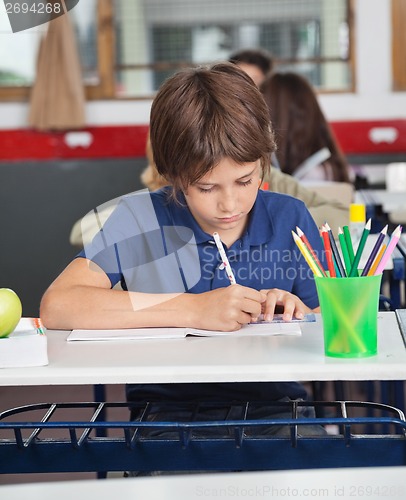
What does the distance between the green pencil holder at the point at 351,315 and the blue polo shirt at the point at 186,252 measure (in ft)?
1.31

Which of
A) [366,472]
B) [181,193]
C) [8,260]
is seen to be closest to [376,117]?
[8,260]

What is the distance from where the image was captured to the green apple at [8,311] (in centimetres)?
138

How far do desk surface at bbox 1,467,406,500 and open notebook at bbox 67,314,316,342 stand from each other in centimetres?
65

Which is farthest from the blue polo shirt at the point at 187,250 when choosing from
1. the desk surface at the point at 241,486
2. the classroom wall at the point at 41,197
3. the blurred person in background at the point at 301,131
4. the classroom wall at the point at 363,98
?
the classroom wall at the point at 41,197

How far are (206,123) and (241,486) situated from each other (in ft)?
3.02

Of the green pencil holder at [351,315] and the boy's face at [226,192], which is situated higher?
the boy's face at [226,192]

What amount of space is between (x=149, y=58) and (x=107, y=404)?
12.3 ft

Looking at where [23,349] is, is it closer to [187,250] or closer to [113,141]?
[187,250]

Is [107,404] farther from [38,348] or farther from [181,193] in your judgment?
[181,193]

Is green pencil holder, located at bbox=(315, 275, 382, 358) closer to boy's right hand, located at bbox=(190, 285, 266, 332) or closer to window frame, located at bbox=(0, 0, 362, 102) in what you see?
boy's right hand, located at bbox=(190, 285, 266, 332)

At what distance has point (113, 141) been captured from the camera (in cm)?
496

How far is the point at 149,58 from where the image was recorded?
4.91m

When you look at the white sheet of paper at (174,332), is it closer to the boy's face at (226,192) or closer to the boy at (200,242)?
the boy at (200,242)

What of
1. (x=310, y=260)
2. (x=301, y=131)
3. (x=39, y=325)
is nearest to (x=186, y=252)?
(x=39, y=325)
